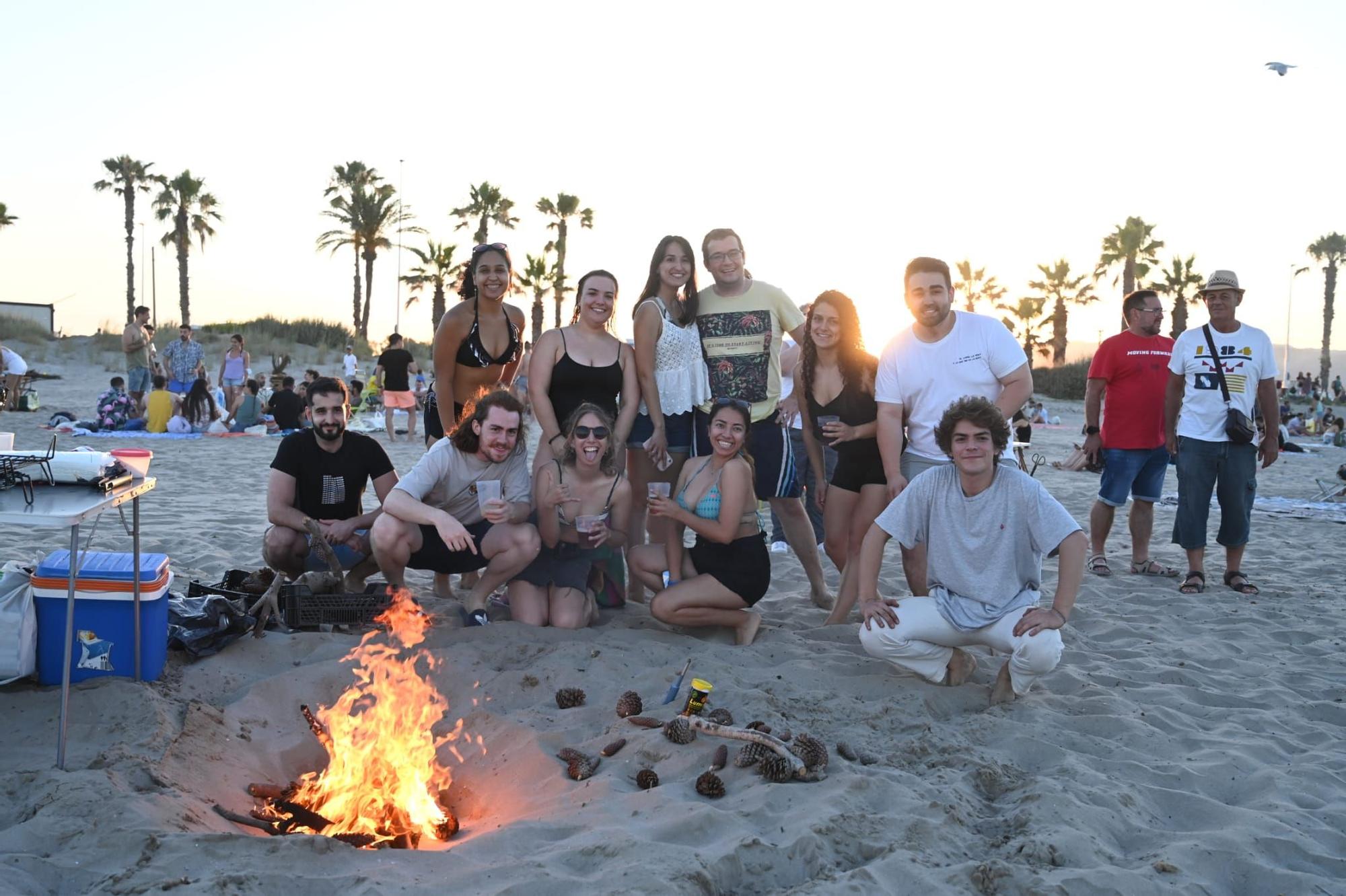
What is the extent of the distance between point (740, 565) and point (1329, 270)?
176ft

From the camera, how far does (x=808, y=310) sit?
5.26m

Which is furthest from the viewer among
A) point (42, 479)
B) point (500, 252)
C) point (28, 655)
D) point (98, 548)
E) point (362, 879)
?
point (98, 548)

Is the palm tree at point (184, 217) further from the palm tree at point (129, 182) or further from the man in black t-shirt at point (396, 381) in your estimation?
the man in black t-shirt at point (396, 381)

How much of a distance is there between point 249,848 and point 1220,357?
5.89m

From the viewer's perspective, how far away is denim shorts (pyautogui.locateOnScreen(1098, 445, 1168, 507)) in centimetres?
634

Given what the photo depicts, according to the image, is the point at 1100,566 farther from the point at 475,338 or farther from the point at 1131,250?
the point at 1131,250

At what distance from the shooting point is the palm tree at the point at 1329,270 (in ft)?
150

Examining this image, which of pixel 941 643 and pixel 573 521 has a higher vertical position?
pixel 573 521

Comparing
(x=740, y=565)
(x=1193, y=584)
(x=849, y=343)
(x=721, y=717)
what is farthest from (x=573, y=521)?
(x=1193, y=584)

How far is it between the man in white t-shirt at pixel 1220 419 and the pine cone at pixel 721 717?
3766 mm

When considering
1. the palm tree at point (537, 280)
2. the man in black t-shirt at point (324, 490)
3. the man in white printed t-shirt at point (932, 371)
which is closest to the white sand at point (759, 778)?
the man in black t-shirt at point (324, 490)

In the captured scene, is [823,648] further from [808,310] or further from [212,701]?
[212,701]

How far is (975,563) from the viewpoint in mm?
4027

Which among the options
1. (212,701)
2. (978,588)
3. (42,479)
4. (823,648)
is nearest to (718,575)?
(823,648)
